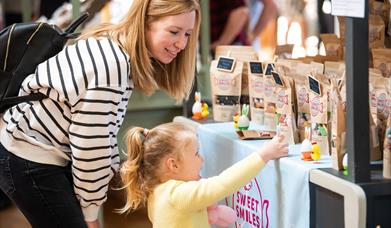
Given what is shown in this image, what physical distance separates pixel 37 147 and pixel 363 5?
1.05m

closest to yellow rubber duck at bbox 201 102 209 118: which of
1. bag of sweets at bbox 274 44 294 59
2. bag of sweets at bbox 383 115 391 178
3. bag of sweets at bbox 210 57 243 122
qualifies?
bag of sweets at bbox 210 57 243 122

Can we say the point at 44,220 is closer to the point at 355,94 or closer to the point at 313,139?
the point at 313,139

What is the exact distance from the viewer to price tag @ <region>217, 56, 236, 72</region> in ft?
8.96

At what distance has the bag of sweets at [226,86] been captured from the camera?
2725 mm

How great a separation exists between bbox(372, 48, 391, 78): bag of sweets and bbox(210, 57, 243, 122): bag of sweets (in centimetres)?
62

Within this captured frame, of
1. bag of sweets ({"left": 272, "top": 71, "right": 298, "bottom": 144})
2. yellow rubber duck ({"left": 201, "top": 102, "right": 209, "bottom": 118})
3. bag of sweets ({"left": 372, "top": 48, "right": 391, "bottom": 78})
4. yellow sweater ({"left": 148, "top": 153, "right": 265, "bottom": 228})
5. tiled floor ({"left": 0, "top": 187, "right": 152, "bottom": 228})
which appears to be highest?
bag of sweets ({"left": 372, "top": 48, "right": 391, "bottom": 78})

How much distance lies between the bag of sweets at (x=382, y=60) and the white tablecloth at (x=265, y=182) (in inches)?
14.1

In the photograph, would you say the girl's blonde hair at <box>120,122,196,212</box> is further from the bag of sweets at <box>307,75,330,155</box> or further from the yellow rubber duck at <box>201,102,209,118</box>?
the yellow rubber duck at <box>201,102,209,118</box>

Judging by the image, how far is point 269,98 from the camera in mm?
2500

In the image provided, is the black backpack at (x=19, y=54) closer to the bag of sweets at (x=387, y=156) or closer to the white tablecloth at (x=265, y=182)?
the white tablecloth at (x=265, y=182)

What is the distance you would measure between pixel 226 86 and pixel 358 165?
3.40 ft

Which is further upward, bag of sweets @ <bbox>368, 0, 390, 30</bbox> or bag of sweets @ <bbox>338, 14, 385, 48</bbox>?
bag of sweets @ <bbox>368, 0, 390, 30</bbox>

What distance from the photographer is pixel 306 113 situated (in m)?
2.28

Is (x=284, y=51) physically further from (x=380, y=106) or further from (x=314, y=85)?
(x=380, y=106)
